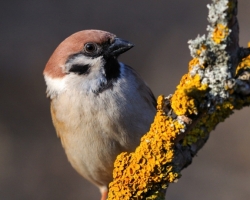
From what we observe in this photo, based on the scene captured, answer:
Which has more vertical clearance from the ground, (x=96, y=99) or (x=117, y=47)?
(x=117, y=47)

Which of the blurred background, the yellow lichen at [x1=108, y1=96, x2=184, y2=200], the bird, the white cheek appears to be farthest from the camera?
the blurred background

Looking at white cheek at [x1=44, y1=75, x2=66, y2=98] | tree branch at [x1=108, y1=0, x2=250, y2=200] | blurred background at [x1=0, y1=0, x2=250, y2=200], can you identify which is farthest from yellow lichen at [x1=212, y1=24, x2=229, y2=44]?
blurred background at [x1=0, y1=0, x2=250, y2=200]

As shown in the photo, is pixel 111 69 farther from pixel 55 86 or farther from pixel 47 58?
pixel 47 58

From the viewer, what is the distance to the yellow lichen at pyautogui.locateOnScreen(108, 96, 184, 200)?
224 cm

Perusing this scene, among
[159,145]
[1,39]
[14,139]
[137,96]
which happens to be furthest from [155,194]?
[1,39]

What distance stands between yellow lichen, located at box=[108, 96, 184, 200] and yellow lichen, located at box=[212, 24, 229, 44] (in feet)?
1.15

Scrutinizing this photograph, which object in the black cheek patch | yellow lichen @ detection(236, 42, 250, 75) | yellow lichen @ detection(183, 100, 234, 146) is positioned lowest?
yellow lichen @ detection(183, 100, 234, 146)

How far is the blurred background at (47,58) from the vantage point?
5.38 meters

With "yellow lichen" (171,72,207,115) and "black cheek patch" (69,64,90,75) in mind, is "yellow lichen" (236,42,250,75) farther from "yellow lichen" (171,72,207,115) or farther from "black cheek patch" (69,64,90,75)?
"black cheek patch" (69,64,90,75)

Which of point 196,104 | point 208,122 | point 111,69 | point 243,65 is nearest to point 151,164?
point 208,122

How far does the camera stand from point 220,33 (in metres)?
1.98

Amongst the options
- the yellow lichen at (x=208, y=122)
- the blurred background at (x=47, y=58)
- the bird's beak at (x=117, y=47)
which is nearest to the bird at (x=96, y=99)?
the bird's beak at (x=117, y=47)

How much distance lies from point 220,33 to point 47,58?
4035 millimetres

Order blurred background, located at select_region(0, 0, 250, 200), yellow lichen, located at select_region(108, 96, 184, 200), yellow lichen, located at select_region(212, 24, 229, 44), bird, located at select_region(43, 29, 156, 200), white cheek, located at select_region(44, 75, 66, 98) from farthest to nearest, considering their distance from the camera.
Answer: blurred background, located at select_region(0, 0, 250, 200) < white cheek, located at select_region(44, 75, 66, 98) < bird, located at select_region(43, 29, 156, 200) < yellow lichen, located at select_region(108, 96, 184, 200) < yellow lichen, located at select_region(212, 24, 229, 44)
